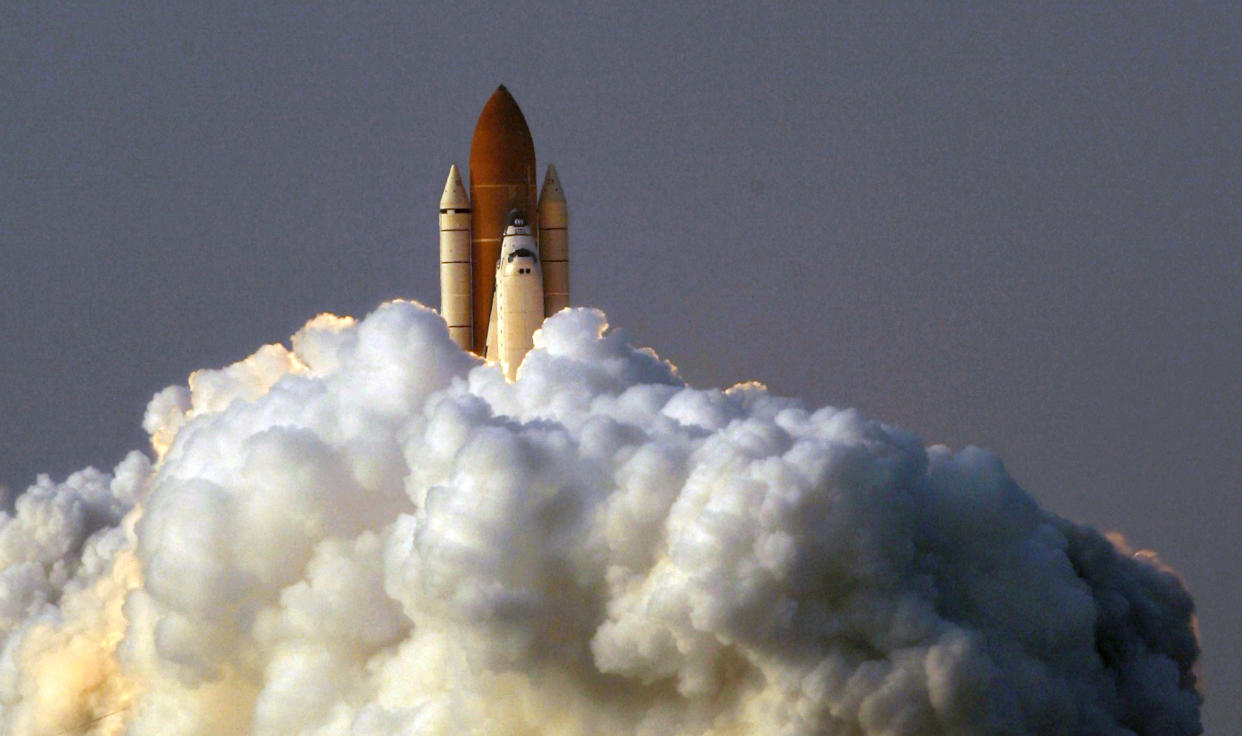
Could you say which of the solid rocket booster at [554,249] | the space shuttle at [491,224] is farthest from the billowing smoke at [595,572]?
the solid rocket booster at [554,249]

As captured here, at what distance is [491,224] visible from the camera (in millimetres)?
71250

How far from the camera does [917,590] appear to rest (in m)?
59.2

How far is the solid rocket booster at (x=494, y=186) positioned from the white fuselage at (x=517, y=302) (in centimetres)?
192

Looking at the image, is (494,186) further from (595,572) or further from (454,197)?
(595,572)

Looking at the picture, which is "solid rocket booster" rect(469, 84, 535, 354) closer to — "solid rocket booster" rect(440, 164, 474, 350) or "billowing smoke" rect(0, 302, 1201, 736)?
"solid rocket booster" rect(440, 164, 474, 350)

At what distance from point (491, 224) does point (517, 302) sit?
305cm

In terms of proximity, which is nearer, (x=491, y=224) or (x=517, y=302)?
(x=517, y=302)

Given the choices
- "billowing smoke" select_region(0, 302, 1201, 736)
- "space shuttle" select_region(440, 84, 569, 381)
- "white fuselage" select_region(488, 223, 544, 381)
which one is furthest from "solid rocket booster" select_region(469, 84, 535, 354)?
"billowing smoke" select_region(0, 302, 1201, 736)

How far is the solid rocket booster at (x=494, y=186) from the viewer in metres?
71.2

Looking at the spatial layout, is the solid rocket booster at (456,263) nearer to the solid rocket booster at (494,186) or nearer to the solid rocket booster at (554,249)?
the solid rocket booster at (494,186)

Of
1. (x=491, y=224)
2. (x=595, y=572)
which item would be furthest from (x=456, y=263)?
(x=595, y=572)

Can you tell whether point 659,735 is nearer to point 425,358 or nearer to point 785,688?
point 785,688

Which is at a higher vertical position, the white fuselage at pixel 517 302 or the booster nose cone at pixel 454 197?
the booster nose cone at pixel 454 197

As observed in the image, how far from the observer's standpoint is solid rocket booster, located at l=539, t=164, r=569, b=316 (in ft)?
233
